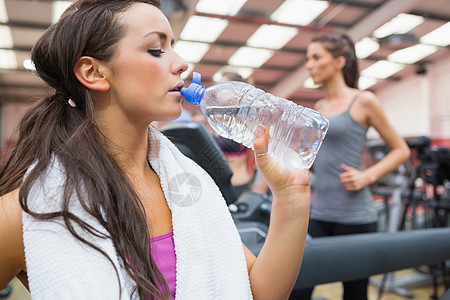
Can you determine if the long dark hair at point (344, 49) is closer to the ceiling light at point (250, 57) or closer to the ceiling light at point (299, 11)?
the ceiling light at point (299, 11)

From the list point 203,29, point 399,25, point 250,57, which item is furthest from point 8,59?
point 399,25

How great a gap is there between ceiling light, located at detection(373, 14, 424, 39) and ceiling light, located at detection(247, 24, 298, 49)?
1.80 m

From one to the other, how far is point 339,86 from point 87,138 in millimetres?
1341

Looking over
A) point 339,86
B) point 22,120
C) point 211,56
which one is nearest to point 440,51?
point 211,56

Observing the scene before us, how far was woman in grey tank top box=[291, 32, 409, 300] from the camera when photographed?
1.67m

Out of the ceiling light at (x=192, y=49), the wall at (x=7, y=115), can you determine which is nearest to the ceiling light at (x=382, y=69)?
the ceiling light at (x=192, y=49)

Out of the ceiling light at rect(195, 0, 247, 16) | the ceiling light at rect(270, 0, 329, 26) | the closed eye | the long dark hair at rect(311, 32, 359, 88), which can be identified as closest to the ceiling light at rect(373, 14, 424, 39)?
the ceiling light at rect(270, 0, 329, 26)

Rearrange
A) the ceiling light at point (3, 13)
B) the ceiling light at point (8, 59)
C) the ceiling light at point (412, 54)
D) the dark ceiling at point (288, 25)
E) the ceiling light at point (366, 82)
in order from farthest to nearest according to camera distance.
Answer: the ceiling light at point (366, 82)
the ceiling light at point (412, 54)
the ceiling light at point (8, 59)
the dark ceiling at point (288, 25)
the ceiling light at point (3, 13)

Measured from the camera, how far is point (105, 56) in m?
0.83

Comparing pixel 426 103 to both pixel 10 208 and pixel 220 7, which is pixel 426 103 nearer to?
pixel 220 7

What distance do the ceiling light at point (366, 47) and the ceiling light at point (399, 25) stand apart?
1.48 feet

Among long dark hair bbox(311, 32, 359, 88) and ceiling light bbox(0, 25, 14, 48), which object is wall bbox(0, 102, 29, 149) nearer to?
ceiling light bbox(0, 25, 14, 48)

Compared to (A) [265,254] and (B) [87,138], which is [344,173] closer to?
(A) [265,254]

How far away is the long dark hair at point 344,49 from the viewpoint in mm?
1817
